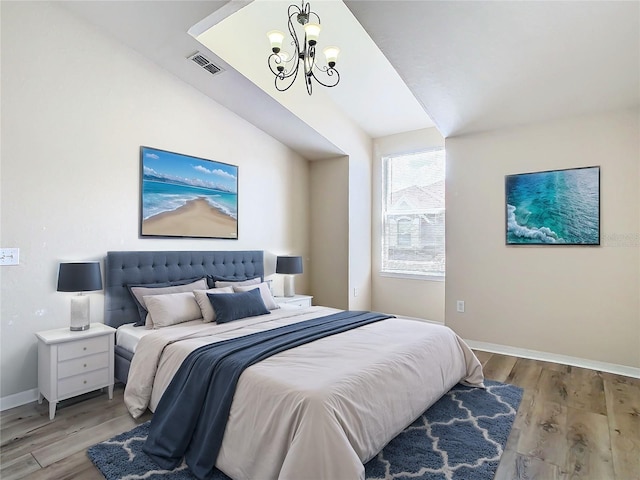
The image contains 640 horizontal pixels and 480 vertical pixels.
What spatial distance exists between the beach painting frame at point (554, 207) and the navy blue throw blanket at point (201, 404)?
286 centimetres

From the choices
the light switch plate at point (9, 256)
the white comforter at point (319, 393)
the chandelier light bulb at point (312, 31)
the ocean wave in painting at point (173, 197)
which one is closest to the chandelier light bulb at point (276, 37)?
the chandelier light bulb at point (312, 31)

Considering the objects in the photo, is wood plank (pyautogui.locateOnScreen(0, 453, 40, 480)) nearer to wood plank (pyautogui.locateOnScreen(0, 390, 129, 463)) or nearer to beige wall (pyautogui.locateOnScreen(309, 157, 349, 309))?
wood plank (pyautogui.locateOnScreen(0, 390, 129, 463))

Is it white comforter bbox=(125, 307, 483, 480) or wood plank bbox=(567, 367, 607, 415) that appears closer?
white comforter bbox=(125, 307, 483, 480)

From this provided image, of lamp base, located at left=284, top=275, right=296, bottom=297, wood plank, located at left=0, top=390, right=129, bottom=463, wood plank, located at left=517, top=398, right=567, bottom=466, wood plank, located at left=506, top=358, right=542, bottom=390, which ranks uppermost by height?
lamp base, located at left=284, top=275, right=296, bottom=297

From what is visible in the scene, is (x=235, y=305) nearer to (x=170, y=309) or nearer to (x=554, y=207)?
(x=170, y=309)

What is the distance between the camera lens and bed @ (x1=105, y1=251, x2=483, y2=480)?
5.14ft

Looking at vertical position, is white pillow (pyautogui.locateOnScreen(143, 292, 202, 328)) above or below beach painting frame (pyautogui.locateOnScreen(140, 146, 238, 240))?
below

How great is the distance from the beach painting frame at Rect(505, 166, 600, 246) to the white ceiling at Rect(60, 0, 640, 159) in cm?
62

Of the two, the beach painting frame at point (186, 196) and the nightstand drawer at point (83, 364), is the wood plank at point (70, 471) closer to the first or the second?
the nightstand drawer at point (83, 364)

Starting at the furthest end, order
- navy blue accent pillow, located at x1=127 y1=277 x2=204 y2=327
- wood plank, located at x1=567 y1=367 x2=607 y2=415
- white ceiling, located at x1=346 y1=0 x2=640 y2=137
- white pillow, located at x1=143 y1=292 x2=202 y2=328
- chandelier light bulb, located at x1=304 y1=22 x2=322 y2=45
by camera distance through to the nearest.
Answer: navy blue accent pillow, located at x1=127 y1=277 x2=204 y2=327 → white pillow, located at x1=143 y1=292 x2=202 y2=328 → wood plank, located at x1=567 y1=367 x2=607 y2=415 → white ceiling, located at x1=346 y1=0 x2=640 y2=137 → chandelier light bulb, located at x1=304 y1=22 x2=322 y2=45

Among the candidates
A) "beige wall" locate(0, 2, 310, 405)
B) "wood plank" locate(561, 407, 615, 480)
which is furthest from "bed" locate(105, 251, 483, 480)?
"wood plank" locate(561, 407, 615, 480)

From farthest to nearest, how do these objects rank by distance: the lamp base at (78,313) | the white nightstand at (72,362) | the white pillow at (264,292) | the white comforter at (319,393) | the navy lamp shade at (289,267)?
the navy lamp shade at (289,267)
the white pillow at (264,292)
the lamp base at (78,313)
the white nightstand at (72,362)
the white comforter at (319,393)

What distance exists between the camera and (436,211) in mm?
4883

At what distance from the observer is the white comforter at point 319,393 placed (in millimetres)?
1544
